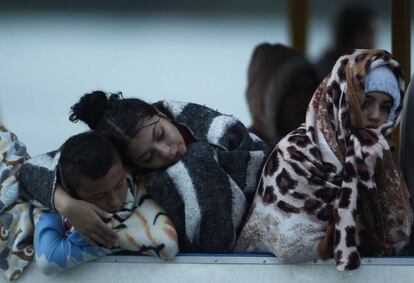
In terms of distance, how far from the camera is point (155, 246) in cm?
235

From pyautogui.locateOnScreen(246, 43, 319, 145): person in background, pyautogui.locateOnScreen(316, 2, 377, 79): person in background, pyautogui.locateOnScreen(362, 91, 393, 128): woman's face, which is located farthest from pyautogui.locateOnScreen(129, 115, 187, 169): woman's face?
pyautogui.locateOnScreen(316, 2, 377, 79): person in background

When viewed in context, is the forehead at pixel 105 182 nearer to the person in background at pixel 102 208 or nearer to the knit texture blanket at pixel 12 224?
the person in background at pixel 102 208

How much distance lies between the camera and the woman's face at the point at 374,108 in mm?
2275

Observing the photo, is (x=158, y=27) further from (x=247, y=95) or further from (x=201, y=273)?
(x=201, y=273)

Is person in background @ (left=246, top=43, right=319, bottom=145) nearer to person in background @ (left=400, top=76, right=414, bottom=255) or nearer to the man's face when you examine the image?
person in background @ (left=400, top=76, right=414, bottom=255)

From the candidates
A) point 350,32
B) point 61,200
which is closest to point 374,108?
point 61,200

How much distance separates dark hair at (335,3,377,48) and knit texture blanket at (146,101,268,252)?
55.8 inches

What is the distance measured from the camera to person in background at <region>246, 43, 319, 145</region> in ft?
11.4

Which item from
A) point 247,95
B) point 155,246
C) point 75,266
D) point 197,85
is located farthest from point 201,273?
point 197,85

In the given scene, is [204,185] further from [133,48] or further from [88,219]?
[133,48]

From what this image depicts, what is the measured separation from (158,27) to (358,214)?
194 cm

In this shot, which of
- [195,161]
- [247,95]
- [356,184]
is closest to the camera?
[356,184]

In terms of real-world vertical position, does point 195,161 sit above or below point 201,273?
above

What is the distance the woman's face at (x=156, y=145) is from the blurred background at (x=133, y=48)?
1.45m
